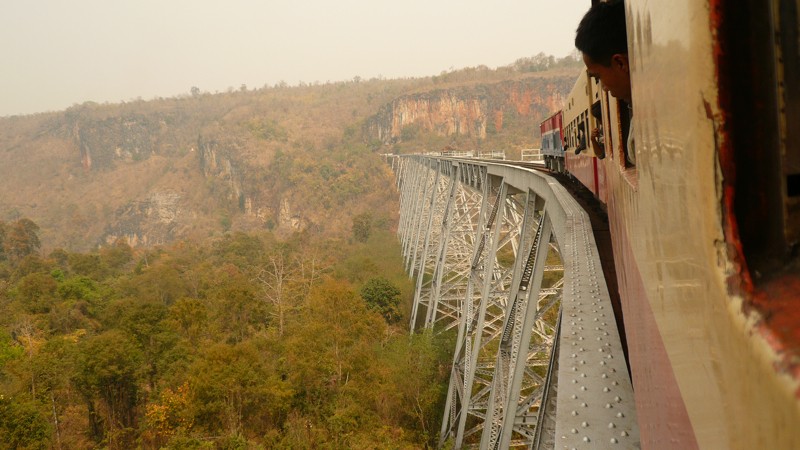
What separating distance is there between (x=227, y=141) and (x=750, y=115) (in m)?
97.2

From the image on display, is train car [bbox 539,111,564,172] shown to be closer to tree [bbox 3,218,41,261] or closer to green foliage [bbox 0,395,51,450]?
green foliage [bbox 0,395,51,450]

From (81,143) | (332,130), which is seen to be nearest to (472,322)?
(332,130)

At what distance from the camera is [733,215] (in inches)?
27.2

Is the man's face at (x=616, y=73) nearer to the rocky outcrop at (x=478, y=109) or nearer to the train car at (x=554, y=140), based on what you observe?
the train car at (x=554, y=140)

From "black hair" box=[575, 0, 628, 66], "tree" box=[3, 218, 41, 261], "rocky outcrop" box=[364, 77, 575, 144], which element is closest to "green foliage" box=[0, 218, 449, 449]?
"black hair" box=[575, 0, 628, 66]

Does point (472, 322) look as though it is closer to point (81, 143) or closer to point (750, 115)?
point (750, 115)

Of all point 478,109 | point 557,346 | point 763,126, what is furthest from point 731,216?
point 478,109

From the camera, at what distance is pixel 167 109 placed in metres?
139

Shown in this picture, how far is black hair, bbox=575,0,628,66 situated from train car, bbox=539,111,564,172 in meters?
7.07

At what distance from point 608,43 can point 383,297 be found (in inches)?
952

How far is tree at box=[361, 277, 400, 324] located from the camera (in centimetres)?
2548

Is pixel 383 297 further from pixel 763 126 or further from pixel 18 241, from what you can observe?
pixel 18 241

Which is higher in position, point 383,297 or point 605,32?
point 605,32

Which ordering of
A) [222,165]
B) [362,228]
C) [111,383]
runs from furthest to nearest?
[222,165], [362,228], [111,383]
